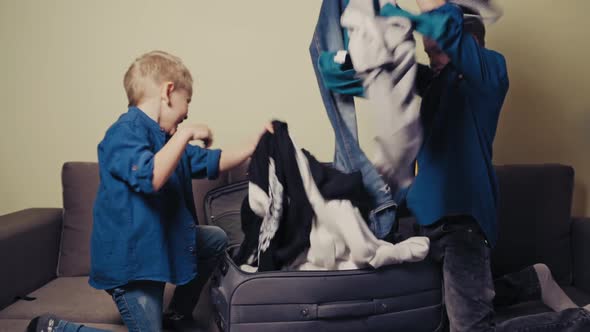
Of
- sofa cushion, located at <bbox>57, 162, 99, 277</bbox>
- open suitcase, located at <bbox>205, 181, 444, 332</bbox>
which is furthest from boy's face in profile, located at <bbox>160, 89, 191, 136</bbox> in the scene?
sofa cushion, located at <bbox>57, 162, 99, 277</bbox>

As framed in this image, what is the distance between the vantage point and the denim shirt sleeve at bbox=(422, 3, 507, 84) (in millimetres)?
1039

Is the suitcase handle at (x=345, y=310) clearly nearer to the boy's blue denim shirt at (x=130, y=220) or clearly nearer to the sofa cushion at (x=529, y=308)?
the boy's blue denim shirt at (x=130, y=220)

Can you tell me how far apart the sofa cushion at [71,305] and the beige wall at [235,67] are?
626mm

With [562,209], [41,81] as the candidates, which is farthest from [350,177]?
[41,81]

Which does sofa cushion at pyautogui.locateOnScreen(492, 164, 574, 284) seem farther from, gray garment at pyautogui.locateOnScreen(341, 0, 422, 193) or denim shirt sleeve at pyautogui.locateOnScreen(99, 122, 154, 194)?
denim shirt sleeve at pyautogui.locateOnScreen(99, 122, 154, 194)

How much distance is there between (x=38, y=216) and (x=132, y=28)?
817mm

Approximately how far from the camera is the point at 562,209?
1.83m

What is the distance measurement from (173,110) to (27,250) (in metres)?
0.80

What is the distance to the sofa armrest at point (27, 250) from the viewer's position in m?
1.64

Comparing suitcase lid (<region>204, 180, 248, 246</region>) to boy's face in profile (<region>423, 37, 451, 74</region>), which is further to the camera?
suitcase lid (<region>204, 180, 248, 246</region>)

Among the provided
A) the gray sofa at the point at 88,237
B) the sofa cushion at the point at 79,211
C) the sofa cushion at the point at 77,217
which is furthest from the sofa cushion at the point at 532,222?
the sofa cushion at the point at 77,217

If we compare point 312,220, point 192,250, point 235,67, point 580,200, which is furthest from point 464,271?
point 235,67

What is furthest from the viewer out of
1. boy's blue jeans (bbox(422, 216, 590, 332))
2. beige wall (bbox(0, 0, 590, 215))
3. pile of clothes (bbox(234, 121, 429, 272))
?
beige wall (bbox(0, 0, 590, 215))

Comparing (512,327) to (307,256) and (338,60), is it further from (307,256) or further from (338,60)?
(338,60)
